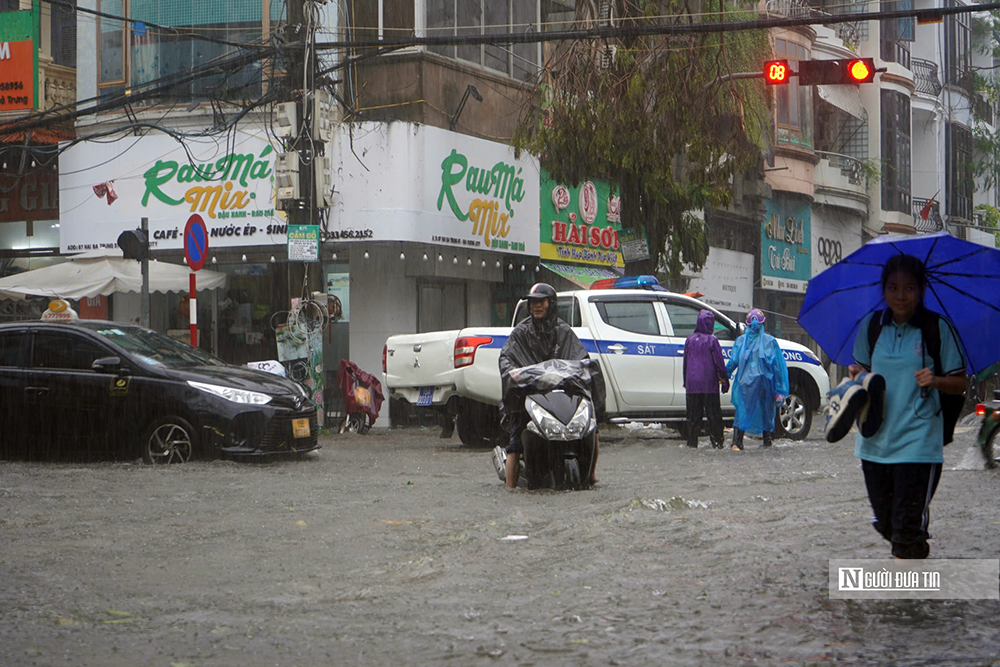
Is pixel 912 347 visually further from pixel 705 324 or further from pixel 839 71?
pixel 839 71

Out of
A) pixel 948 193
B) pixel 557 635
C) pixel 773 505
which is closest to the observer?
pixel 557 635

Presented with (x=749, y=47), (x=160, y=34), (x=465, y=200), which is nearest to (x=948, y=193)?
(x=749, y=47)

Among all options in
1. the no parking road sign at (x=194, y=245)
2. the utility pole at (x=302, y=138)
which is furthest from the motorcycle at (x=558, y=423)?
the no parking road sign at (x=194, y=245)

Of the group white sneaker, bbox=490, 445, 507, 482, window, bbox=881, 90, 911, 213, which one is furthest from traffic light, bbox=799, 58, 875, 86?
window, bbox=881, 90, 911, 213

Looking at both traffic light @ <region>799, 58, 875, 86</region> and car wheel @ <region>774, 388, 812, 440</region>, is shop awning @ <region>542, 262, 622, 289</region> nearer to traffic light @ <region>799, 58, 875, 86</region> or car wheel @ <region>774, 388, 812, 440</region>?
car wheel @ <region>774, 388, 812, 440</region>

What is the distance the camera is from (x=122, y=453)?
41.6 ft

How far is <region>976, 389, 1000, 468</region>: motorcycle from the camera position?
10766 millimetres

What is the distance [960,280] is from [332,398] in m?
17.0

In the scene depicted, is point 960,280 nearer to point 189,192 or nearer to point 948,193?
point 189,192

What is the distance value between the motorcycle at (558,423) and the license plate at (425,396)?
5352mm

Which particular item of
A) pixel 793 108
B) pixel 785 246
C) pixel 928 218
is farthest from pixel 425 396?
pixel 928 218

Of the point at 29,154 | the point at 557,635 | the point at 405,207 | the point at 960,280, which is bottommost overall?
the point at 557,635

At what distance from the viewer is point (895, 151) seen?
127ft

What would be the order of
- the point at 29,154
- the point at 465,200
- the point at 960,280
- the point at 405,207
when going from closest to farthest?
the point at 960,280
the point at 405,207
the point at 465,200
the point at 29,154
